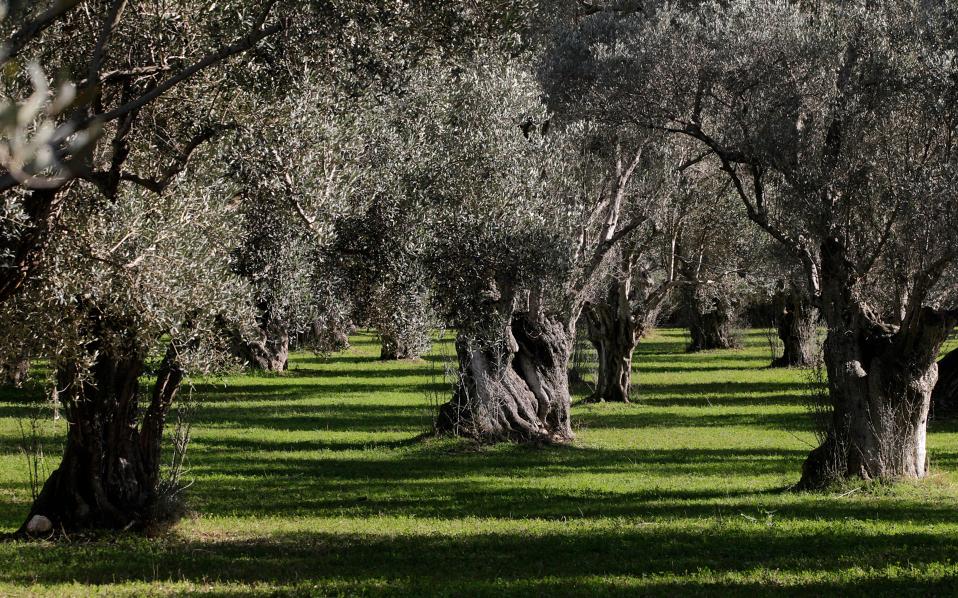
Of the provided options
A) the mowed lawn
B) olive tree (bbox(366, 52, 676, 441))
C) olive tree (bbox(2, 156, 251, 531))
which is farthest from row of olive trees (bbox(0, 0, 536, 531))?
the mowed lawn

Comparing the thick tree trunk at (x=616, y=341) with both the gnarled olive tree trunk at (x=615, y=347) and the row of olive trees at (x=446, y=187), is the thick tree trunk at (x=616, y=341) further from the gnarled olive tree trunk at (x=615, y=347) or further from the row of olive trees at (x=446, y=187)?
the row of olive trees at (x=446, y=187)

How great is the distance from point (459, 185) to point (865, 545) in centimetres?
801

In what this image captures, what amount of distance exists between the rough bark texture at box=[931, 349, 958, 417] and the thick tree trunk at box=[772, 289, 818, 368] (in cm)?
1505

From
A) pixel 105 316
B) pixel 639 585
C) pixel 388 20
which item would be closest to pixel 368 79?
pixel 388 20

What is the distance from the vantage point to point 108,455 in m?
14.3

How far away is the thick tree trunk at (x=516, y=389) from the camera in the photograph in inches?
991

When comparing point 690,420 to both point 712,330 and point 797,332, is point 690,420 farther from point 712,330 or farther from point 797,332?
point 712,330

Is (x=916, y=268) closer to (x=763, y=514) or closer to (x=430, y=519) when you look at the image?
→ (x=763, y=514)

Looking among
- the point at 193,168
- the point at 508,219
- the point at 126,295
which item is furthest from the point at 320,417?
the point at 126,295

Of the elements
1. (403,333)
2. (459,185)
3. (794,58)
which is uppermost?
(794,58)

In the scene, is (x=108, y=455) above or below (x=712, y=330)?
below

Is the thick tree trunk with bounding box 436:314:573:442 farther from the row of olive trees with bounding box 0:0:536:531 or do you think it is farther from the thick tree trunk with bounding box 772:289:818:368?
the thick tree trunk with bounding box 772:289:818:368

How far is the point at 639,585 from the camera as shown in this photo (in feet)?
38.3

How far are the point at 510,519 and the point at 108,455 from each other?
5.47 m
